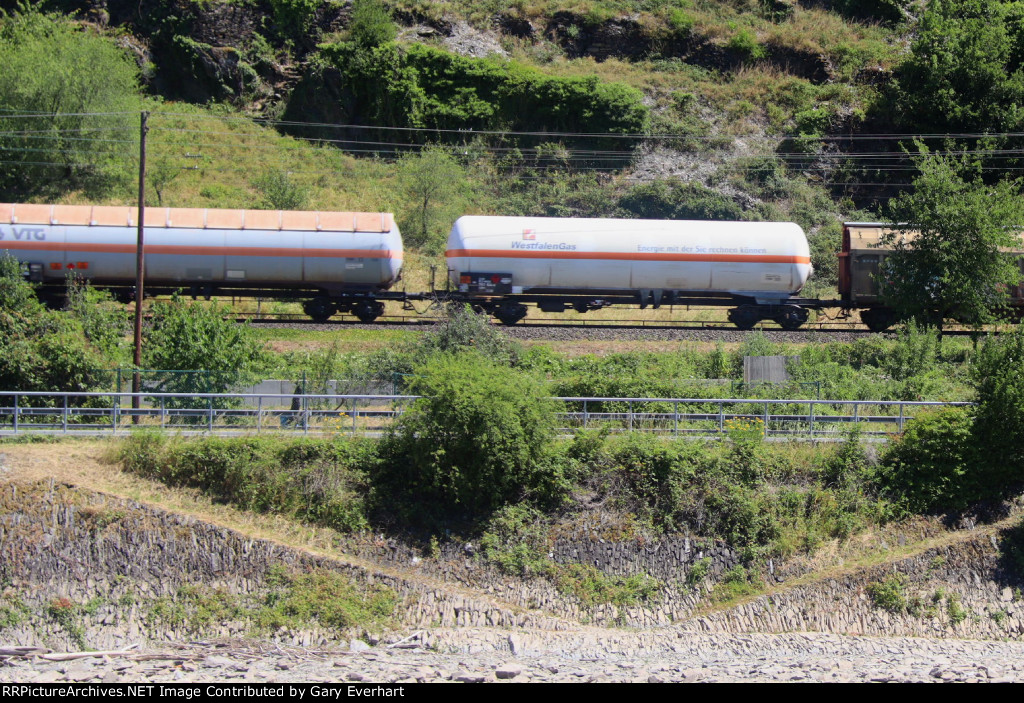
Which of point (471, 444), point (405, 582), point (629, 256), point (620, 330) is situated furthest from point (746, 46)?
point (405, 582)

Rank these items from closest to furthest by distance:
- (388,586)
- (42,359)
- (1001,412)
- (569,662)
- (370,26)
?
1. (569,662)
2. (388,586)
3. (1001,412)
4. (42,359)
5. (370,26)

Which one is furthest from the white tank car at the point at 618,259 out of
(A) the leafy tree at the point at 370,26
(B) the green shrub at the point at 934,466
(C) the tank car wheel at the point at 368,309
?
(A) the leafy tree at the point at 370,26

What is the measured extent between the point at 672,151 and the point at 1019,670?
34564mm

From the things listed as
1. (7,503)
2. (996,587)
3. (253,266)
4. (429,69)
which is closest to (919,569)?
(996,587)

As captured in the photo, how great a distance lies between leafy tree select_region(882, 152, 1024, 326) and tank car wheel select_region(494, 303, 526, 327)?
37.6 ft

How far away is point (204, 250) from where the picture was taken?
29734mm

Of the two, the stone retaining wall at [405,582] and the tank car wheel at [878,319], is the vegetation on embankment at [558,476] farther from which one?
the tank car wheel at [878,319]

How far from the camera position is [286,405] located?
2206cm

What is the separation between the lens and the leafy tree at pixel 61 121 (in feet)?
124

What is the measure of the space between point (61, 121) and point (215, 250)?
13455 mm

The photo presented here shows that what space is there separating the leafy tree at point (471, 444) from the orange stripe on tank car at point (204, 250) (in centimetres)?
1206

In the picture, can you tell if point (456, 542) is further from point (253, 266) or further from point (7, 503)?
point (253, 266)

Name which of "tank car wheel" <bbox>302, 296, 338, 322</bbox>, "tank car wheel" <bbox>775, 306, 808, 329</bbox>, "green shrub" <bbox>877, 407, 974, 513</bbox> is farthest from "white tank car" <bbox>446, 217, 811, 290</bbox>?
"green shrub" <bbox>877, 407, 974, 513</bbox>

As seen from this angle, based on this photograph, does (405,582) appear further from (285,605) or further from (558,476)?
(558,476)
